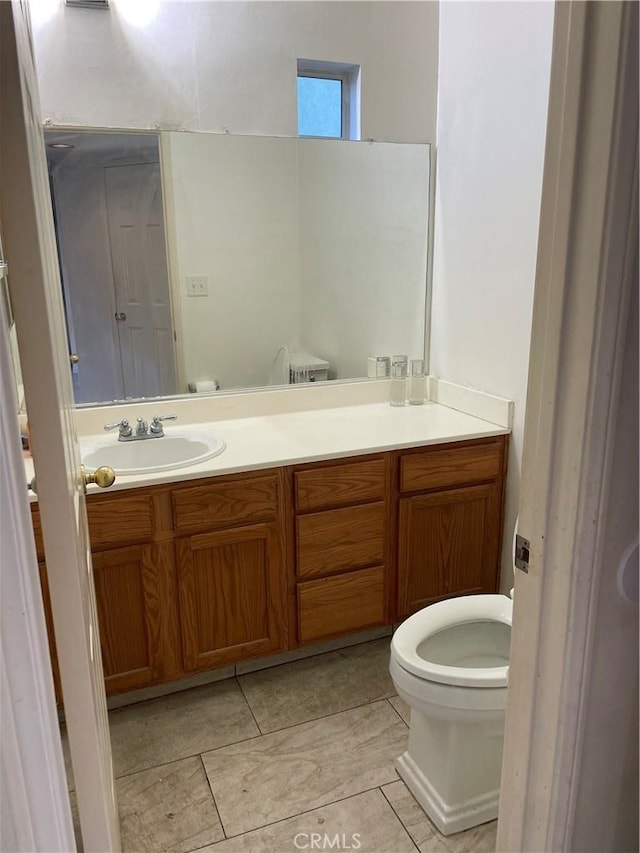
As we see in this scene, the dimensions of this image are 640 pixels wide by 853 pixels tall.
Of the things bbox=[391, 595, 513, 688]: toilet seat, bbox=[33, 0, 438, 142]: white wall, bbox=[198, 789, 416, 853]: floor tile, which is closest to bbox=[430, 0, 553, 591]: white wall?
bbox=[33, 0, 438, 142]: white wall

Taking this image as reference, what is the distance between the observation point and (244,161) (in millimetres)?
2264

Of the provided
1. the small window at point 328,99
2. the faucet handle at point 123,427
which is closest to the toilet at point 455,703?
the faucet handle at point 123,427

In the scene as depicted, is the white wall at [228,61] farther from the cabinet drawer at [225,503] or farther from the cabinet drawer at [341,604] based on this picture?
the cabinet drawer at [341,604]

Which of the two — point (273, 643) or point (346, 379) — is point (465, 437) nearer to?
point (346, 379)

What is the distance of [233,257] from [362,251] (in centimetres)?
52

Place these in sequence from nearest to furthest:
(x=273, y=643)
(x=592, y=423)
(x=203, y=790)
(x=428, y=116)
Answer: (x=592, y=423) → (x=203, y=790) → (x=273, y=643) → (x=428, y=116)

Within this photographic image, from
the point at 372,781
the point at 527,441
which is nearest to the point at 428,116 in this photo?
the point at 527,441

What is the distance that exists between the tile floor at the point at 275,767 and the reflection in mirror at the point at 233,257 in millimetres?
1067

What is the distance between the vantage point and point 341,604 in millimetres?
2199

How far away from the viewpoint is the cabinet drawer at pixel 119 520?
1804mm

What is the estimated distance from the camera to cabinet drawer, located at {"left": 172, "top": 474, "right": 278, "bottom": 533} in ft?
6.23

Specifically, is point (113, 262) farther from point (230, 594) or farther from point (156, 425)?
point (230, 594)

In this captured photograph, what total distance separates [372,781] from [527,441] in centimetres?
131

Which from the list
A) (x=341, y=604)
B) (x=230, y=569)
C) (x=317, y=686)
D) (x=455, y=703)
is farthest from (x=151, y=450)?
(x=455, y=703)
